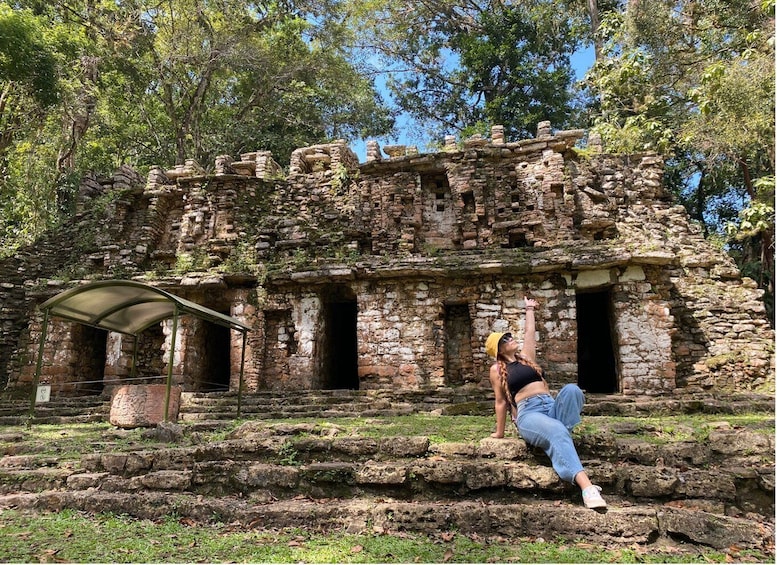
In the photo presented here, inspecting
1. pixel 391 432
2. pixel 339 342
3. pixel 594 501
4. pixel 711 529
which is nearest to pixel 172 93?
pixel 339 342

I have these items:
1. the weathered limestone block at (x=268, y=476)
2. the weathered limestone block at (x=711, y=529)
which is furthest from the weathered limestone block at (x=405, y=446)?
the weathered limestone block at (x=711, y=529)

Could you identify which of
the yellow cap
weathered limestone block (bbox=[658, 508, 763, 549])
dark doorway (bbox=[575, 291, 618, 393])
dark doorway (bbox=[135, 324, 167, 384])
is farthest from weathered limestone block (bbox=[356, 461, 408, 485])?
dark doorway (bbox=[135, 324, 167, 384])

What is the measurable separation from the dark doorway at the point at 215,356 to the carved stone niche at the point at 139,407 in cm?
520

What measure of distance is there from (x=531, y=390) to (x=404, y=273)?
24.4 feet

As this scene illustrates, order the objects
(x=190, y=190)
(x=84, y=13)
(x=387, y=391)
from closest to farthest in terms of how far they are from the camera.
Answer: (x=387, y=391) < (x=190, y=190) < (x=84, y=13)

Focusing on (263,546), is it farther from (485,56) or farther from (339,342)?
(485,56)

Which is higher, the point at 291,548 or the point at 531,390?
the point at 531,390

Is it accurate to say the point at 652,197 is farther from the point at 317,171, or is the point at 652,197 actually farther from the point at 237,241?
the point at 237,241

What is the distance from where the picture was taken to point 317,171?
51.6ft

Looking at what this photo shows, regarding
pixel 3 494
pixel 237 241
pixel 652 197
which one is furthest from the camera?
pixel 237 241

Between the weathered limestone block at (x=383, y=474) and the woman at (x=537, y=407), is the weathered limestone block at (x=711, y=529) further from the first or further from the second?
the weathered limestone block at (x=383, y=474)

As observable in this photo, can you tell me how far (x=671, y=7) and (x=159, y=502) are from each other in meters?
17.5

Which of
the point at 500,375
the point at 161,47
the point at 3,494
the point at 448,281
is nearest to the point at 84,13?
the point at 161,47

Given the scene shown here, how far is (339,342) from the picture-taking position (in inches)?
582
